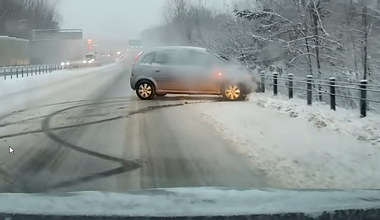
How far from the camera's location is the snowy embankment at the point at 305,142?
6.79 metres

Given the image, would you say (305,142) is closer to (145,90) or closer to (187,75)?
(187,75)

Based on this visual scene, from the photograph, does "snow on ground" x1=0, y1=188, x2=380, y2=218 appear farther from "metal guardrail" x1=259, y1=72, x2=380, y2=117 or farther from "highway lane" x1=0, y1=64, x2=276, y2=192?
"metal guardrail" x1=259, y1=72, x2=380, y2=117

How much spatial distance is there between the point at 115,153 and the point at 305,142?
3275mm

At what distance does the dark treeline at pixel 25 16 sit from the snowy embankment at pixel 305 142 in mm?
29244

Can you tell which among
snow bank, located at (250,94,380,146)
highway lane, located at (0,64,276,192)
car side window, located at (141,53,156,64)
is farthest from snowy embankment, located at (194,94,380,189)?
car side window, located at (141,53,156,64)

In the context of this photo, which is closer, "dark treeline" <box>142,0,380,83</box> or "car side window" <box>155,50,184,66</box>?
"car side window" <box>155,50,184,66</box>

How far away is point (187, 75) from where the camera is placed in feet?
58.2

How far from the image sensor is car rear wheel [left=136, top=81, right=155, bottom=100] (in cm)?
1800

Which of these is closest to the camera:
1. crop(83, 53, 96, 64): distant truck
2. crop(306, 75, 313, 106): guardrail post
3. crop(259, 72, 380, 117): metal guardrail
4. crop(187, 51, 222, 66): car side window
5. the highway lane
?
the highway lane

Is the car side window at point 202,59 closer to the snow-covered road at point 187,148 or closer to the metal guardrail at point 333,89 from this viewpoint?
the metal guardrail at point 333,89

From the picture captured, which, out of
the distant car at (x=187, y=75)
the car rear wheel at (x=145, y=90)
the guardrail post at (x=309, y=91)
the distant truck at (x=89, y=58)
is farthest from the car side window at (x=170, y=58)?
the distant truck at (x=89, y=58)

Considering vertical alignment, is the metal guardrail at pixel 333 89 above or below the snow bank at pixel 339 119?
above

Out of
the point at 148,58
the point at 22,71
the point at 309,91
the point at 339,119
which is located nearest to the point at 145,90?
the point at 148,58

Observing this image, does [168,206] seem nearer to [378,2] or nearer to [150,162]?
[150,162]
